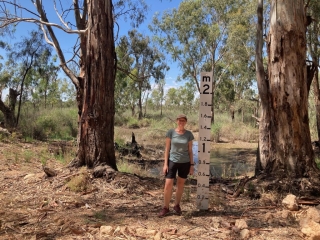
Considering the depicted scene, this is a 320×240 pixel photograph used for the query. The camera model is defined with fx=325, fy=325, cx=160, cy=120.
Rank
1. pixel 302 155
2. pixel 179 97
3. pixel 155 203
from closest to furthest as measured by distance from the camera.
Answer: pixel 155 203 → pixel 302 155 → pixel 179 97

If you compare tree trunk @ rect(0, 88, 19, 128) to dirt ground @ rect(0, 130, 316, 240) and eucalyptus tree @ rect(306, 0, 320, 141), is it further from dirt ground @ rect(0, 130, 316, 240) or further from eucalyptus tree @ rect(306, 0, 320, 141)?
eucalyptus tree @ rect(306, 0, 320, 141)

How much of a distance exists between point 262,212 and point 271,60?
2649mm

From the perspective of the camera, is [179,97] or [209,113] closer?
[209,113]

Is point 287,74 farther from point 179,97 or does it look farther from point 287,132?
point 179,97

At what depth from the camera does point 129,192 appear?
5430 mm

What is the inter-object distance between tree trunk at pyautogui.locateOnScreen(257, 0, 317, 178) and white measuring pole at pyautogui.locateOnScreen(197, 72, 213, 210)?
1.59 meters

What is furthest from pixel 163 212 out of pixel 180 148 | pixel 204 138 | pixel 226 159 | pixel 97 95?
pixel 226 159

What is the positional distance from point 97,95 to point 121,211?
2.35m

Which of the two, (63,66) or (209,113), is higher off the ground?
(63,66)

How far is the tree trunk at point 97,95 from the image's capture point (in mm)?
6031

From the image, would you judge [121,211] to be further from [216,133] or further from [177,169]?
[216,133]

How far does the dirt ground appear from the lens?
3719 mm

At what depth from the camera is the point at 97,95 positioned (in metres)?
6.03

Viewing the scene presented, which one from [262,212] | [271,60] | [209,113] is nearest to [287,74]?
[271,60]
